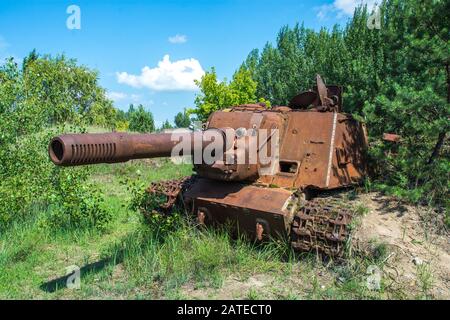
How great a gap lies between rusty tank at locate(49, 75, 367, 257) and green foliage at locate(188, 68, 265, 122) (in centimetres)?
1103

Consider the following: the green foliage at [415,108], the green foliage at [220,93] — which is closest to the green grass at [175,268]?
the green foliage at [415,108]

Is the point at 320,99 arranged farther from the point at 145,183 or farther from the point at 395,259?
the point at 145,183

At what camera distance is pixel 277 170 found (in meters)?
6.95

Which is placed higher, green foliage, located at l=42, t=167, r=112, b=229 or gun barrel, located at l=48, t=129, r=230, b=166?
gun barrel, located at l=48, t=129, r=230, b=166

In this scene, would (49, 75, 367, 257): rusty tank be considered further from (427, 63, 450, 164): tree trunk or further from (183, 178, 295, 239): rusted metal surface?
(427, 63, 450, 164): tree trunk

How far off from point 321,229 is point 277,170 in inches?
53.3

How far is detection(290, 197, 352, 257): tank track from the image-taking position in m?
5.78

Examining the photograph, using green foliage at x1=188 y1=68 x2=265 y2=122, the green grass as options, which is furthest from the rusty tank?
green foliage at x1=188 y1=68 x2=265 y2=122

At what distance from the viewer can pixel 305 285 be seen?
578cm

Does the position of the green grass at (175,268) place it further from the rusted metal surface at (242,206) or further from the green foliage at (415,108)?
the green foliage at (415,108)

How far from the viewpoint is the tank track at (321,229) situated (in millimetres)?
5777

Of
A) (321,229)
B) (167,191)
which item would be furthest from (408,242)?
(167,191)
